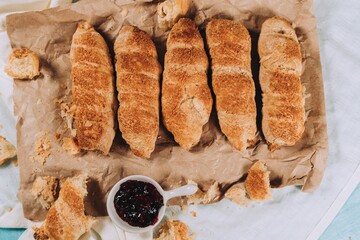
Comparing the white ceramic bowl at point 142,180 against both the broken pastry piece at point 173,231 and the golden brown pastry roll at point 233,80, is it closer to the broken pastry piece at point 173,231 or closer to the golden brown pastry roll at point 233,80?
the broken pastry piece at point 173,231

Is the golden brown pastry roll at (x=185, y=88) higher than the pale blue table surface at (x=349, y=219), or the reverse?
the golden brown pastry roll at (x=185, y=88)

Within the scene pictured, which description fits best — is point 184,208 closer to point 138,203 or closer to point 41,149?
point 138,203

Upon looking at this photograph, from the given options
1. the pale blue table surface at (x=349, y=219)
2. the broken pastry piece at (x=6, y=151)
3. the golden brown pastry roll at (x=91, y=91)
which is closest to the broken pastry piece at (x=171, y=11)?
the golden brown pastry roll at (x=91, y=91)

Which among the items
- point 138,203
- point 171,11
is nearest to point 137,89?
point 171,11

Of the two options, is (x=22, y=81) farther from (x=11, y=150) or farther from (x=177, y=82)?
(x=177, y=82)

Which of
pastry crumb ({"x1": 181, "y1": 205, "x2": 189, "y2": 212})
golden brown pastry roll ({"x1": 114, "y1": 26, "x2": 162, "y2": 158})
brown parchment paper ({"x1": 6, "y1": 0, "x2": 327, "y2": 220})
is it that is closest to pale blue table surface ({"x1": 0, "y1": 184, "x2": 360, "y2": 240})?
brown parchment paper ({"x1": 6, "y1": 0, "x2": 327, "y2": 220})
